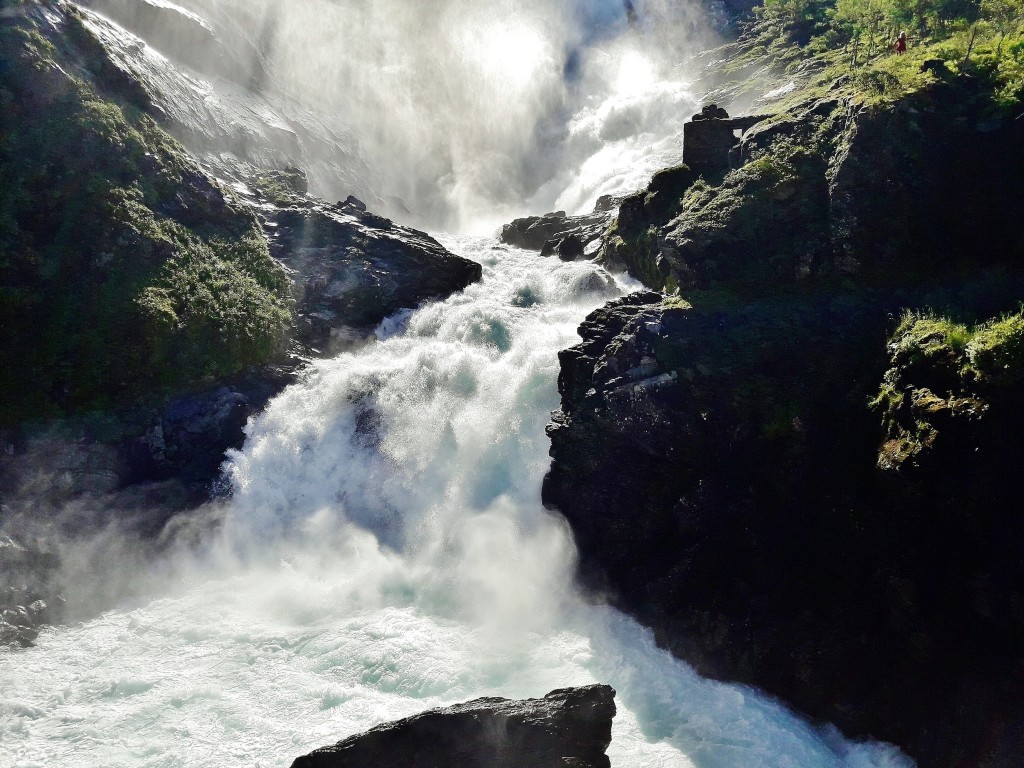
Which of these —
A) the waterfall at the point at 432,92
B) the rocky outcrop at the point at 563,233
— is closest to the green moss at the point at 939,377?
the rocky outcrop at the point at 563,233

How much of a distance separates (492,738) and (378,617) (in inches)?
269

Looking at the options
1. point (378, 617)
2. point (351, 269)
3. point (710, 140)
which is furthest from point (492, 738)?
point (351, 269)

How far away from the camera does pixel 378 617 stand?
17.9m

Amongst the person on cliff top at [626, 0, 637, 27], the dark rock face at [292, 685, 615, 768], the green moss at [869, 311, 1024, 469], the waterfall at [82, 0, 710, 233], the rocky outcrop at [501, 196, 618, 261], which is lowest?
the dark rock face at [292, 685, 615, 768]

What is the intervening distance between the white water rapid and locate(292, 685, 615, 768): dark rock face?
1774mm

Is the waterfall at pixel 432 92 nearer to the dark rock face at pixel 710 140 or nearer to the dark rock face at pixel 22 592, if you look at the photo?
the dark rock face at pixel 710 140

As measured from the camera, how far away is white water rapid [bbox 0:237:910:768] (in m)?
14.0

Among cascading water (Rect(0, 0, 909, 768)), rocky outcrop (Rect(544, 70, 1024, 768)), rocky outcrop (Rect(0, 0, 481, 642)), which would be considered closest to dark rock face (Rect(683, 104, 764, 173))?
rocky outcrop (Rect(544, 70, 1024, 768))

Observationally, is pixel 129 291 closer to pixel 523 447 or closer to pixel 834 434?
pixel 523 447

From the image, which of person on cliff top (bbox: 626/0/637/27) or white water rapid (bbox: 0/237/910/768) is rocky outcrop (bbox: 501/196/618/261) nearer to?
white water rapid (bbox: 0/237/910/768)

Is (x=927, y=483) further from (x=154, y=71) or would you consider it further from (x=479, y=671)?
(x=154, y=71)

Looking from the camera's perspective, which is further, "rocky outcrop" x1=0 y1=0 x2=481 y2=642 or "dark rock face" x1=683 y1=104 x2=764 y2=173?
"dark rock face" x1=683 y1=104 x2=764 y2=173

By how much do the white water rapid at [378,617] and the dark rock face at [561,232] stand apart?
8.07 m

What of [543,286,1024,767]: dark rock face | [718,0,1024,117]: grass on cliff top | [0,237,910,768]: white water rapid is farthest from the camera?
[718,0,1024,117]: grass on cliff top
